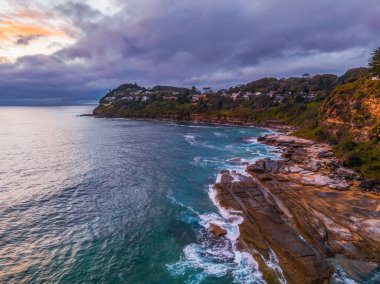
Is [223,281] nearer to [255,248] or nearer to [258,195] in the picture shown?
[255,248]

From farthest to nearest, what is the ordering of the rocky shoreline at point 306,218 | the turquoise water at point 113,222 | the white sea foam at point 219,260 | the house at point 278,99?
the house at point 278,99
the rocky shoreline at point 306,218
the turquoise water at point 113,222
the white sea foam at point 219,260

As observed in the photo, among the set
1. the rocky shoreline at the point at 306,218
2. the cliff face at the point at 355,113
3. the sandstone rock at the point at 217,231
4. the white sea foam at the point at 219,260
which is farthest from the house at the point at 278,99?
the sandstone rock at the point at 217,231

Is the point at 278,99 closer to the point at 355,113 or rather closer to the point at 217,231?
the point at 355,113

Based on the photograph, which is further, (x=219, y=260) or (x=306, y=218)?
(x=306, y=218)

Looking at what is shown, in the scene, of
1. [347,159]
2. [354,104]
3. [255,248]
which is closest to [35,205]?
[255,248]

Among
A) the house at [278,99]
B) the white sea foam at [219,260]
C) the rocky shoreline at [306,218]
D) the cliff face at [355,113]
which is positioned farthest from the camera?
the house at [278,99]

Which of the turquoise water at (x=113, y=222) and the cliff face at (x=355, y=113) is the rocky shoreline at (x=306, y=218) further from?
the cliff face at (x=355, y=113)

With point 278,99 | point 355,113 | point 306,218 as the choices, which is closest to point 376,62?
point 355,113
